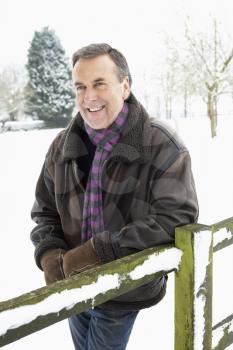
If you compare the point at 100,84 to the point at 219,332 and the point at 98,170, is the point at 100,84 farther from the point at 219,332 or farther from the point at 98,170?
the point at 219,332

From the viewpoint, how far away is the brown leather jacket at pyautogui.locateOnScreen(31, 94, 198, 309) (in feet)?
5.78

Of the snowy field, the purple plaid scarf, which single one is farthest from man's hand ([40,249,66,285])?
the snowy field

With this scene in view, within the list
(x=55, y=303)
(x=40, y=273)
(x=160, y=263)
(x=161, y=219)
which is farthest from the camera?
(x=40, y=273)

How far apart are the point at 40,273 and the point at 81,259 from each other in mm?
3171

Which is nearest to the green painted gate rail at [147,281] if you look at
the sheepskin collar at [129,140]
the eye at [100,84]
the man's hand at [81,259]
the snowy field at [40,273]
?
the man's hand at [81,259]

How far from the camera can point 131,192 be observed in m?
1.88

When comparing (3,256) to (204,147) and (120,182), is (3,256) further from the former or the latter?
(204,147)

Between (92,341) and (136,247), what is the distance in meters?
0.70

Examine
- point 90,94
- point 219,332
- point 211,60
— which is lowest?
point 219,332

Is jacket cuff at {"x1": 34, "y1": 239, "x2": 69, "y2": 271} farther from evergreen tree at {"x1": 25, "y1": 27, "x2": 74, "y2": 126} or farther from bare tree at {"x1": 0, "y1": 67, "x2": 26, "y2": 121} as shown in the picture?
bare tree at {"x1": 0, "y1": 67, "x2": 26, "y2": 121}

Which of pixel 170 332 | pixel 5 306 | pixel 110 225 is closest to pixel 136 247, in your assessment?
pixel 110 225

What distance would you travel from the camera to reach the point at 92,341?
6.89 ft

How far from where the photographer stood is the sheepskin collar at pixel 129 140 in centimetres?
183

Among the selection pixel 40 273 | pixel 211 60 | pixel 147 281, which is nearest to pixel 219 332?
pixel 147 281
